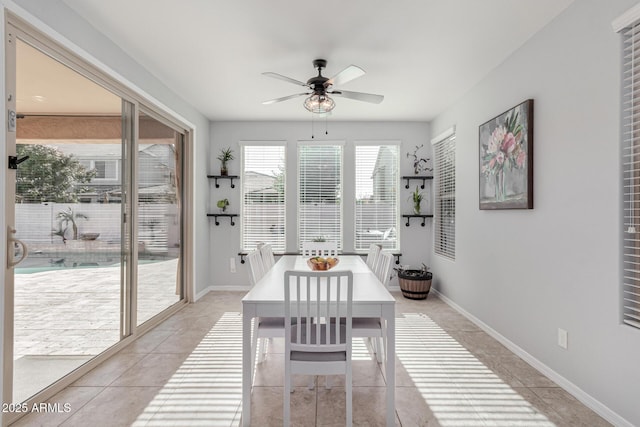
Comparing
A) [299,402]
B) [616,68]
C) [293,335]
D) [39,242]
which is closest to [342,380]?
[299,402]

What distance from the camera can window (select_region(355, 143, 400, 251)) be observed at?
5414mm

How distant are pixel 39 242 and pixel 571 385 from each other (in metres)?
3.71

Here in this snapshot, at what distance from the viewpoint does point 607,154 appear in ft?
6.78

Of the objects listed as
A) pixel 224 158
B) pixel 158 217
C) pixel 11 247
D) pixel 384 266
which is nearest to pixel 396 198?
pixel 384 266

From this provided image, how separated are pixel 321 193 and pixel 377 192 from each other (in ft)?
2.94

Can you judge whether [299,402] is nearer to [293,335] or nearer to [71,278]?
[293,335]

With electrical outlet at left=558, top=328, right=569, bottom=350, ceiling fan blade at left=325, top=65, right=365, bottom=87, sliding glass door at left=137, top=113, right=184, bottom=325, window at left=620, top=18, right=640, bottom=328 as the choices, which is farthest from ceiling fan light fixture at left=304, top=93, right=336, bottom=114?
electrical outlet at left=558, top=328, right=569, bottom=350

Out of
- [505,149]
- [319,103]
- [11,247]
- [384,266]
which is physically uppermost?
[319,103]

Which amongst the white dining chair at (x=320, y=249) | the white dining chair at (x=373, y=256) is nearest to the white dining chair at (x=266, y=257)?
the white dining chair at (x=320, y=249)

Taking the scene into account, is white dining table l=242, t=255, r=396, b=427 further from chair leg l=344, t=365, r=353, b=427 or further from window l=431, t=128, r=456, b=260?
window l=431, t=128, r=456, b=260

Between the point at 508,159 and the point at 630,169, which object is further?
the point at 508,159

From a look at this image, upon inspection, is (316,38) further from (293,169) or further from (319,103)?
(293,169)

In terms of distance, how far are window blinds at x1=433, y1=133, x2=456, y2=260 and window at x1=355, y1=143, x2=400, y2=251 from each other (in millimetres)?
615

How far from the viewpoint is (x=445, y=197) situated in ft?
16.0
